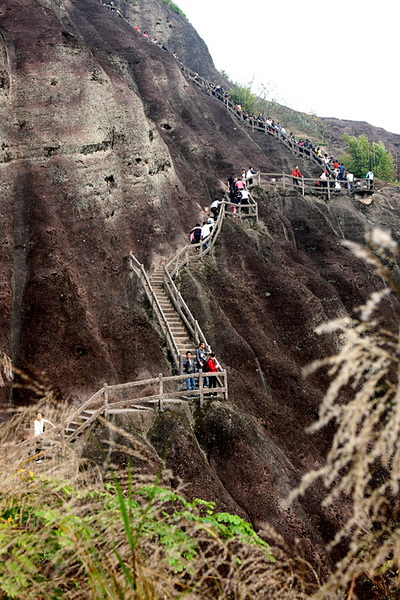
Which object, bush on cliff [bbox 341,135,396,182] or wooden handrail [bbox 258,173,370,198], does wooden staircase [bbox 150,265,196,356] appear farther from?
bush on cliff [bbox 341,135,396,182]

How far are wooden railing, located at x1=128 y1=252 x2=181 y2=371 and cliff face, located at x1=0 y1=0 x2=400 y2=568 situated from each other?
65 centimetres

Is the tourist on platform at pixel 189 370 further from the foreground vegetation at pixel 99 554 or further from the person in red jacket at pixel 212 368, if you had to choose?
the foreground vegetation at pixel 99 554

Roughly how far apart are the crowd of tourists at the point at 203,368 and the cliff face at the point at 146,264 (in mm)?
1330

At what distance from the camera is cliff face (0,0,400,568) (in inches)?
852

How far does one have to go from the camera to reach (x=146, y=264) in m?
33.6

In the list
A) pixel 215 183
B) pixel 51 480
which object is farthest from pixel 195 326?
pixel 215 183

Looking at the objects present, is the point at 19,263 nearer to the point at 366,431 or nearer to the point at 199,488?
the point at 199,488

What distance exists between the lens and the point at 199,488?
715 inches

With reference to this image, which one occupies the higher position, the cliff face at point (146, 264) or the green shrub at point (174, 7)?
the green shrub at point (174, 7)

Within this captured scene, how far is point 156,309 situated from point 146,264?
6045 millimetres

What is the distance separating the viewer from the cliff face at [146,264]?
2164 centimetres

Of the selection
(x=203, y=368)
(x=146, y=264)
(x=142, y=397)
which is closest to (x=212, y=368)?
(x=203, y=368)

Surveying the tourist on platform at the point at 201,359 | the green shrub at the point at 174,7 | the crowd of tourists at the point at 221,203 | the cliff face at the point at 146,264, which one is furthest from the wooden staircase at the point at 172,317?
the green shrub at the point at 174,7

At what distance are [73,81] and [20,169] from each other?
8.81 meters
